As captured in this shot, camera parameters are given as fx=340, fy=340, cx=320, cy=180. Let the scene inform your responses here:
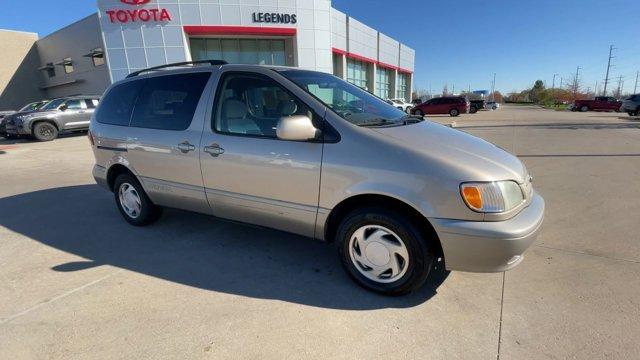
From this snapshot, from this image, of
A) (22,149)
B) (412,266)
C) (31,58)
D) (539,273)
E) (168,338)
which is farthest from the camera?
(31,58)

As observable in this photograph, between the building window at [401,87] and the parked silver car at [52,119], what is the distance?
36455 mm

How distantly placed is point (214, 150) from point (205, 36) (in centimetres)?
2233

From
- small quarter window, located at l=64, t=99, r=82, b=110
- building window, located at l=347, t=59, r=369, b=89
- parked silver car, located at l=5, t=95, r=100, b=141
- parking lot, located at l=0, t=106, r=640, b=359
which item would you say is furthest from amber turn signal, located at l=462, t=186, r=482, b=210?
building window, located at l=347, t=59, r=369, b=89

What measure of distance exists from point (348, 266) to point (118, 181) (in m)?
3.21

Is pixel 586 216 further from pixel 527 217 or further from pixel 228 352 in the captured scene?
pixel 228 352

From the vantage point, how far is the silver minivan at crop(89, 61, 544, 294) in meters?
2.31

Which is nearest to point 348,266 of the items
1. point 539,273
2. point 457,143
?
point 457,143

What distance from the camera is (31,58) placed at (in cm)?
3569

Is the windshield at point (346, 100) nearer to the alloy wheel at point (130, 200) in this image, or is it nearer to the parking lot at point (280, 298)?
the parking lot at point (280, 298)

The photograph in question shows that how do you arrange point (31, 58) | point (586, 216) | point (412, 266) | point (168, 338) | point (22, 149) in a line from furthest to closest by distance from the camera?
point (31, 58), point (22, 149), point (586, 216), point (412, 266), point (168, 338)

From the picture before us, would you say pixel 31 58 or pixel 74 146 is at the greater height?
pixel 31 58

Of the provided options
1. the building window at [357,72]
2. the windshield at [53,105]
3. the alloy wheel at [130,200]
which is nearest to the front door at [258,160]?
the alloy wheel at [130,200]

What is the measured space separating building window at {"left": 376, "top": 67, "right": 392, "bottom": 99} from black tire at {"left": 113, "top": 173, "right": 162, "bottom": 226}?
114ft

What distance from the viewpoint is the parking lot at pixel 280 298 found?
2219 mm
